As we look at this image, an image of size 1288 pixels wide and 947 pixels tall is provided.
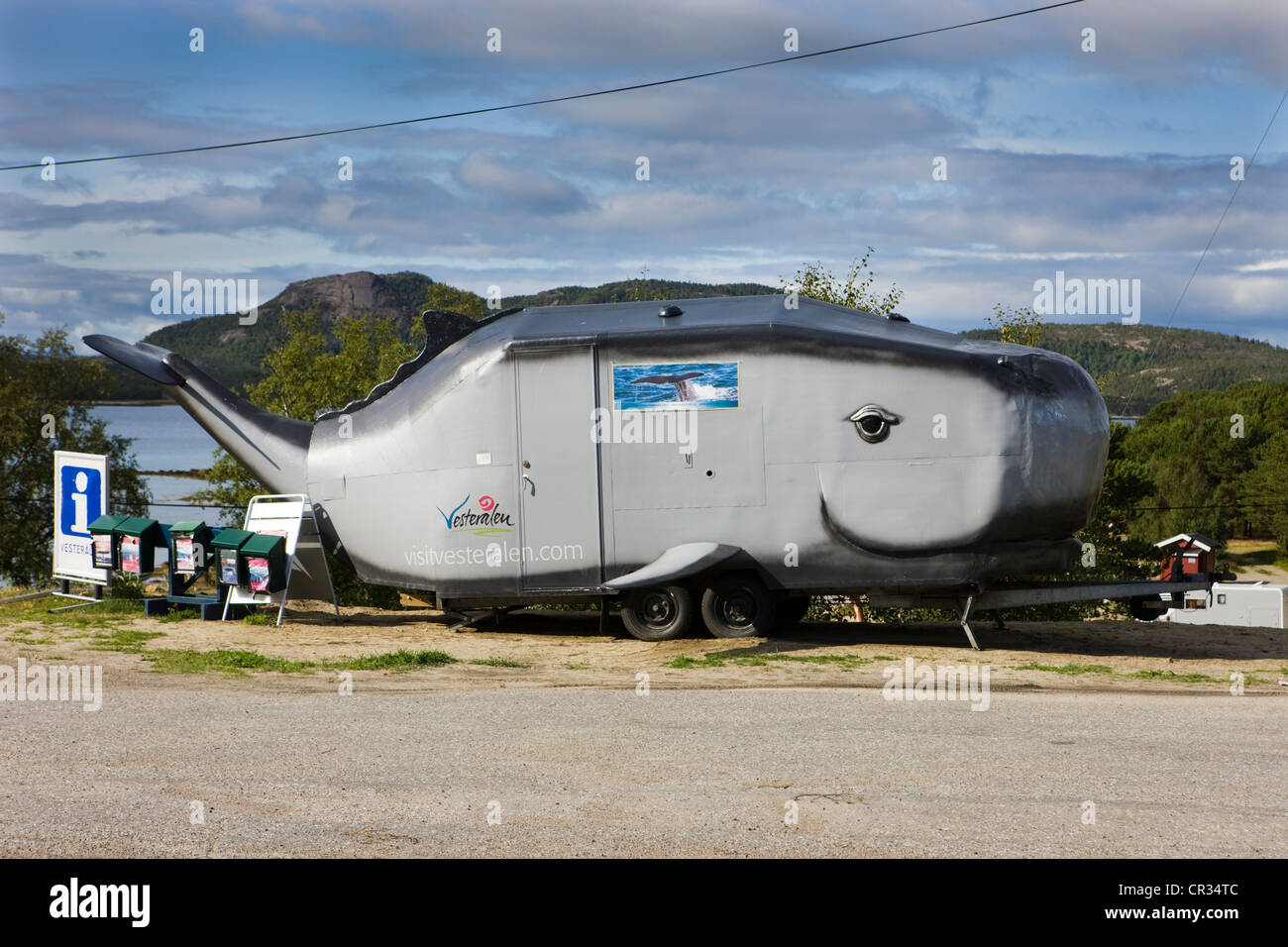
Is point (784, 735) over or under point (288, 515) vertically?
under

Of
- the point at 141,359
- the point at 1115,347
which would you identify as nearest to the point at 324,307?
the point at 141,359

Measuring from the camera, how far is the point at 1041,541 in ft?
43.1

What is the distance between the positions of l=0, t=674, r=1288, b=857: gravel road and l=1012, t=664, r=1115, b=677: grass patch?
162 centimetres

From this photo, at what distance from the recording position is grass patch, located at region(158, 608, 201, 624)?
15.1 m

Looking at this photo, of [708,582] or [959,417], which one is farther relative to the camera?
[708,582]

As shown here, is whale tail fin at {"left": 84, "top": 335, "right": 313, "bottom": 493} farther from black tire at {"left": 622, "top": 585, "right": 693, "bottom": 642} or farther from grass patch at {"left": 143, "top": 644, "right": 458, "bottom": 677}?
black tire at {"left": 622, "top": 585, "right": 693, "bottom": 642}

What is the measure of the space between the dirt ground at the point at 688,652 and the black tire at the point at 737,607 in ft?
0.60

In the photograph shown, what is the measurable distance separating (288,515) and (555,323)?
432cm

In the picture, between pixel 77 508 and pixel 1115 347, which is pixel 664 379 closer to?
pixel 77 508

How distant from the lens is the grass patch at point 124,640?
12.9 metres

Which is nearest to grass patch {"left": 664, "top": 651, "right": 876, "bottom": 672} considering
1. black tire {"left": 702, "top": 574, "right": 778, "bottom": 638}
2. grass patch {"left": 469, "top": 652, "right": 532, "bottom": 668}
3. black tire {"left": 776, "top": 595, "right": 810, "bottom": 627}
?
black tire {"left": 702, "top": 574, "right": 778, "bottom": 638}
